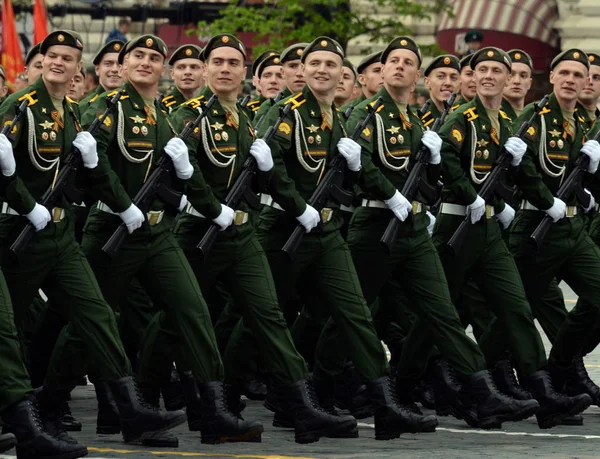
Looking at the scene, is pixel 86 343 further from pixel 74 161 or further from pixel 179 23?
pixel 179 23

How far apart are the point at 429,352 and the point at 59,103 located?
2500 mm

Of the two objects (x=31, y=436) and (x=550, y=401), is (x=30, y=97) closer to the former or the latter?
(x=31, y=436)

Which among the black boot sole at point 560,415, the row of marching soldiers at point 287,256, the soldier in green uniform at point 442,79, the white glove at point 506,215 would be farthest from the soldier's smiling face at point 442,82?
the black boot sole at point 560,415

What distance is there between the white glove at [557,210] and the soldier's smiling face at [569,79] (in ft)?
→ 2.04

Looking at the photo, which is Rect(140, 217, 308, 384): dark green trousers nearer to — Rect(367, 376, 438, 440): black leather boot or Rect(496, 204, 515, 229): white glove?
Rect(367, 376, 438, 440): black leather boot

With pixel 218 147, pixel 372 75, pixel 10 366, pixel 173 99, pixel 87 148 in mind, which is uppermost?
pixel 87 148

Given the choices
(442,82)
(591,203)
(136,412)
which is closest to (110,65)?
(442,82)

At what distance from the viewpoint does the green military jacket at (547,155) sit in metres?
10.6

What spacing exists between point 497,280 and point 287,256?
45.2 inches

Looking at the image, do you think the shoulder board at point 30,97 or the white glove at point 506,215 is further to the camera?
the white glove at point 506,215

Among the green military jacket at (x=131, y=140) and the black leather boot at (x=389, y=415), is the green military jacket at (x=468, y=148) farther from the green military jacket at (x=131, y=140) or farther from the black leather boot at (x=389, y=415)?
A: the green military jacket at (x=131, y=140)

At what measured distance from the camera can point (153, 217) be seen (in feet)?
30.8

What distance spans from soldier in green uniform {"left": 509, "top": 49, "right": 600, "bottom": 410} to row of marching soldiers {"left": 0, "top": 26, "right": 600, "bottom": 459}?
11 millimetres

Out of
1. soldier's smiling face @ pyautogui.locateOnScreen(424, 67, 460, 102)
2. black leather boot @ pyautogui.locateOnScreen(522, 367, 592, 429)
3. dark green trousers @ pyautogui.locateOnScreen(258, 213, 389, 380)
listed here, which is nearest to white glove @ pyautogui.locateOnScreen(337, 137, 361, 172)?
dark green trousers @ pyautogui.locateOnScreen(258, 213, 389, 380)
